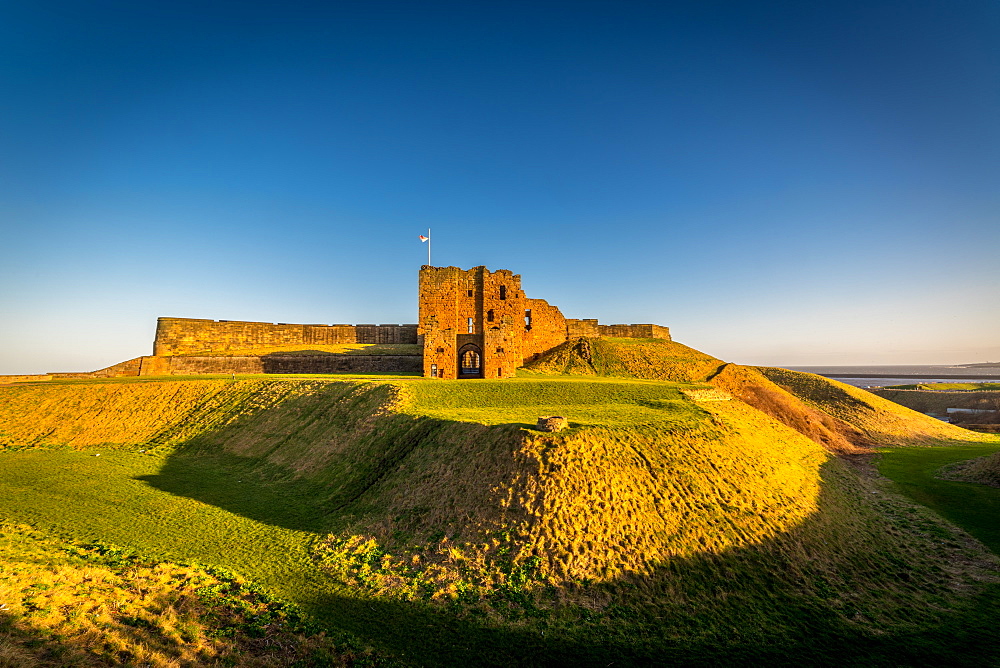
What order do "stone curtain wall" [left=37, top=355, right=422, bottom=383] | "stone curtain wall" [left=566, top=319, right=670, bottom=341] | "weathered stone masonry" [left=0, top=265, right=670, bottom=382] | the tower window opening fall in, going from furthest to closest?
"stone curtain wall" [left=566, top=319, right=670, bottom=341], "stone curtain wall" [left=37, top=355, right=422, bottom=383], "weathered stone masonry" [left=0, top=265, right=670, bottom=382], the tower window opening

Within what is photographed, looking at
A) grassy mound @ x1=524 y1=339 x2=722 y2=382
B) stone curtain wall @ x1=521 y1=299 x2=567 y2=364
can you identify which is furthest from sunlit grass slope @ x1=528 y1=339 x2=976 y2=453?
stone curtain wall @ x1=521 y1=299 x2=567 y2=364

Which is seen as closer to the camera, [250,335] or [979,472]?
[979,472]

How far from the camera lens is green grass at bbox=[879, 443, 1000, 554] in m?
16.3

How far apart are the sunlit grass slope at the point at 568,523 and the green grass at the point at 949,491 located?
140 centimetres

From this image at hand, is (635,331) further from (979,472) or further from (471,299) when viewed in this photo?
(979,472)

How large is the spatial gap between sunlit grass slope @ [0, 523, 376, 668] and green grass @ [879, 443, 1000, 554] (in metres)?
23.3

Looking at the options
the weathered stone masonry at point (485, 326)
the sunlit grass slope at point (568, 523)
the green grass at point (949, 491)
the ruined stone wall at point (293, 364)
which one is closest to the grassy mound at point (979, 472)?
the green grass at point (949, 491)

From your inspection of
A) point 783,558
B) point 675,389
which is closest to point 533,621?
point 783,558

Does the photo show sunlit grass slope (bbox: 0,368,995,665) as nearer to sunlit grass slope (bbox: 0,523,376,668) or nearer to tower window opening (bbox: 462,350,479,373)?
sunlit grass slope (bbox: 0,523,376,668)

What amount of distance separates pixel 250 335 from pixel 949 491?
5599 cm

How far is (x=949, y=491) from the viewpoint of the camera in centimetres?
1992

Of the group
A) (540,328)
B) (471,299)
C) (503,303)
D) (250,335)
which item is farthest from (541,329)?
(250,335)

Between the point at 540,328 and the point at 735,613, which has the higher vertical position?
the point at 540,328

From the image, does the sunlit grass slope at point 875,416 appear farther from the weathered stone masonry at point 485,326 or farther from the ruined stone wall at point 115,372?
the ruined stone wall at point 115,372
